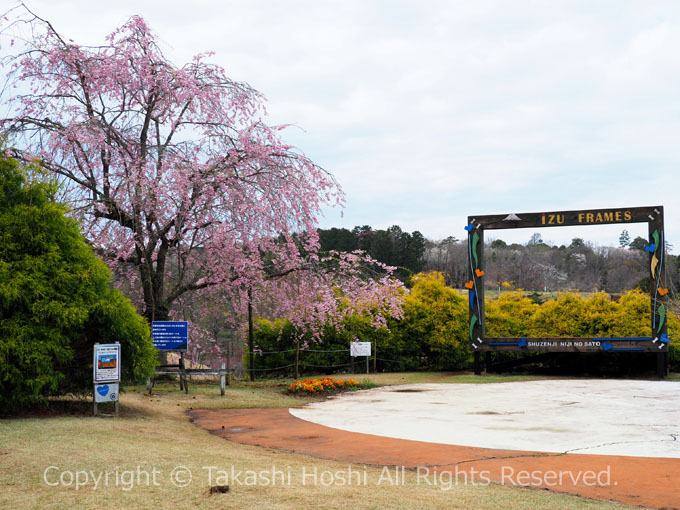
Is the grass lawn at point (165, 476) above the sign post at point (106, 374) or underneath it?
underneath

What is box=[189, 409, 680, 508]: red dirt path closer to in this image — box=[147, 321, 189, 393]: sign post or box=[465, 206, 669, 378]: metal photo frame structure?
box=[147, 321, 189, 393]: sign post

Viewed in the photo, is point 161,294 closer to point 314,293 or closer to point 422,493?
point 314,293

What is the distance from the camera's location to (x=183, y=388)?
51.5 ft

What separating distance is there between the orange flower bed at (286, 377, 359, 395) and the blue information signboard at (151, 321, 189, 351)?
3.02 m

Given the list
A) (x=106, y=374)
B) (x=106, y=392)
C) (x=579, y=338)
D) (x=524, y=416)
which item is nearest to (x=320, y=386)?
(x=524, y=416)

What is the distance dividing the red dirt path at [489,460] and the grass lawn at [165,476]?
0.42m

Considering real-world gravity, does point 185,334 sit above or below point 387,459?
above

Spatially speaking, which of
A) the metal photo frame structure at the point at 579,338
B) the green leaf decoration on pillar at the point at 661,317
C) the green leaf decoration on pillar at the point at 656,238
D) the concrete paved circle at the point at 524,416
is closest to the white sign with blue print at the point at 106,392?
the concrete paved circle at the point at 524,416

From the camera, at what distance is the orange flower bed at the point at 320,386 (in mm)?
15359

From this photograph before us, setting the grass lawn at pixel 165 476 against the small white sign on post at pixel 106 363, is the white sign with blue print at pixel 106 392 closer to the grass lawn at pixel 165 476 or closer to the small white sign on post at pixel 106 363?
the small white sign on post at pixel 106 363

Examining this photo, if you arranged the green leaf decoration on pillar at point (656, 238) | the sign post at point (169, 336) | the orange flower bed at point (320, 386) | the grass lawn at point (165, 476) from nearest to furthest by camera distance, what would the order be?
1. the grass lawn at point (165, 476)
2. the sign post at point (169, 336)
3. the orange flower bed at point (320, 386)
4. the green leaf decoration on pillar at point (656, 238)

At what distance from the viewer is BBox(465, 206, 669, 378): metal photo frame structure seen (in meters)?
19.6

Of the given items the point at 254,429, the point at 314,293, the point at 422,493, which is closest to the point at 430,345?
the point at 314,293

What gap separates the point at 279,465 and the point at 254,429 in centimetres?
340
